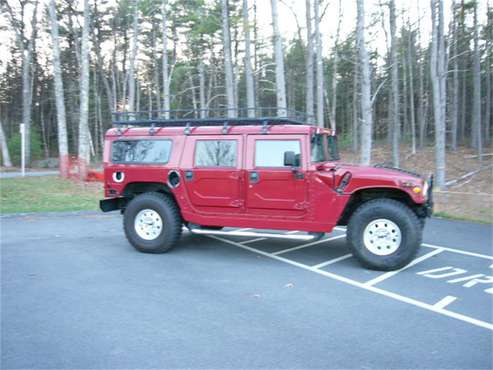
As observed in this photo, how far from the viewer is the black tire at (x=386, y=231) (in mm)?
5758

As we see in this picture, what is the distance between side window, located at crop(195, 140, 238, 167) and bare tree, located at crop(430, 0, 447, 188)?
1077 centimetres

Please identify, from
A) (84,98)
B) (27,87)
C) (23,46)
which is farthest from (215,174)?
(23,46)

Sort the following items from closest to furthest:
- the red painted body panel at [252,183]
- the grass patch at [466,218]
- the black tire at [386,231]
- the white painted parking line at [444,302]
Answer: the white painted parking line at [444,302] < the black tire at [386,231] < the red painted body panel at [252,183] < the grass patch at [466,218]

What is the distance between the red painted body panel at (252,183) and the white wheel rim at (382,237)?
0.46 m

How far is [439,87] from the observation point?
52.1ft

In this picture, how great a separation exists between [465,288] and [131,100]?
21.5 metres

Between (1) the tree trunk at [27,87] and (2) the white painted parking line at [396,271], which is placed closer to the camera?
(2) the white painted parking line at [396,271]

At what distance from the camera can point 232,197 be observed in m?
6.51

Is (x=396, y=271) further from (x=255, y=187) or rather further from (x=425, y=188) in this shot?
(x=255, y=187)

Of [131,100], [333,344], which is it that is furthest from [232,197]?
[131,100]

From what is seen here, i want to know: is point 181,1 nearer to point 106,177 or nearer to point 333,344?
point 106,177

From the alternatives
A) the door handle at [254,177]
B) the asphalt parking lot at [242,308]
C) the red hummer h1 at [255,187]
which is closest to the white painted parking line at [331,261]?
the asphalt parking lot at [242,308]

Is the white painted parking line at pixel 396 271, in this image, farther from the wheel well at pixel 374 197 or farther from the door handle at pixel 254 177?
the door handle at pixel 254 177

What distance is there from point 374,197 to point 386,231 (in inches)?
24.6
